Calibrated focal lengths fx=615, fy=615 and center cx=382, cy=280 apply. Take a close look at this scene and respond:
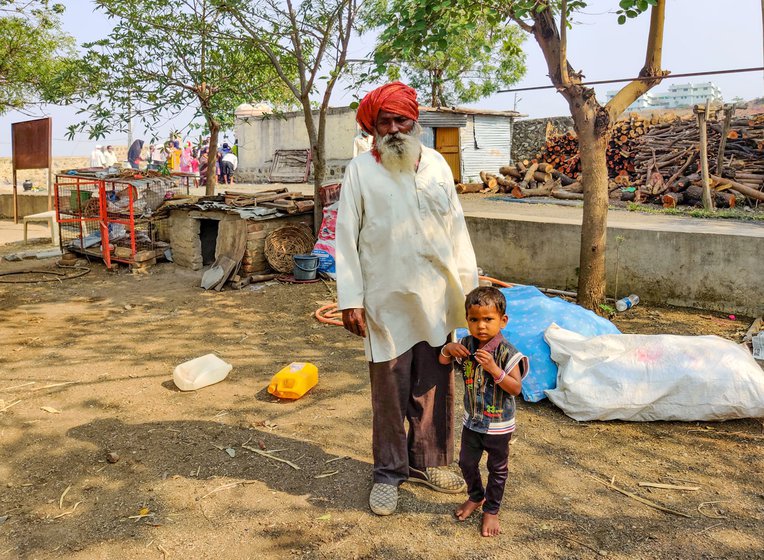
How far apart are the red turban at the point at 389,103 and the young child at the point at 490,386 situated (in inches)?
34.4

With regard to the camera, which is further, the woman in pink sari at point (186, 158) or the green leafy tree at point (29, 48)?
the woman in pink sari at point (186, 158)

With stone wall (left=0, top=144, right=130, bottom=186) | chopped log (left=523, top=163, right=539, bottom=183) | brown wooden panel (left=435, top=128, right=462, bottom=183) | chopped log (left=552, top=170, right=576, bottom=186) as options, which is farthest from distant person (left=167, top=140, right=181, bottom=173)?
chopped log (left=552, top=170, right=576, bottom=186)

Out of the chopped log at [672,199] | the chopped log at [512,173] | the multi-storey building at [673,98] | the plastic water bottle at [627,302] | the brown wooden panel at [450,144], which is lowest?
the plastic water bottle at [627,302]

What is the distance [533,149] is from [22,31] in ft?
49.5

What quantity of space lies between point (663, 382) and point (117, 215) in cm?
850

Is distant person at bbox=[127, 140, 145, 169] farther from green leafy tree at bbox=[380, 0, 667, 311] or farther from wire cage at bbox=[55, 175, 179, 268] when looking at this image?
green leafy tree at bbox=[380, 0, 667, 311]

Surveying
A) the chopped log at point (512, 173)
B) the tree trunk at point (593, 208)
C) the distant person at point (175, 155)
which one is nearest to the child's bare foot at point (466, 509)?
the tree trunk at point (593, 208)

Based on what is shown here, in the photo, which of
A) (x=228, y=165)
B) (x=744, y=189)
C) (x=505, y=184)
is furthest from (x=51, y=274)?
(x=228, y=165)

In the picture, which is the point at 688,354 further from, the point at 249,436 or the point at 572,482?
the point at 249,436

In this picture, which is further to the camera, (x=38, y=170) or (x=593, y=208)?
(x=38, y=170)

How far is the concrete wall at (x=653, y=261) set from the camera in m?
5.84

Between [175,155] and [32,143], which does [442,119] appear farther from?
[32,143]

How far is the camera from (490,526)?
2.63 meters

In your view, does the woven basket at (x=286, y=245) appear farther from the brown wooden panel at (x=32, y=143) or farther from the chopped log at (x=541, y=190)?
the chopped log at (x=541, y=190)
